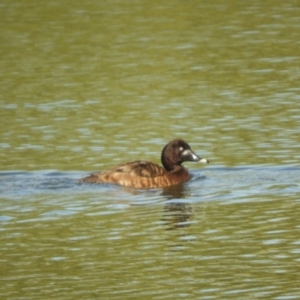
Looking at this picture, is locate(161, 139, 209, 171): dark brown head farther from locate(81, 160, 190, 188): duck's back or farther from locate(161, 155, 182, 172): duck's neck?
locate(81, 160, 190, 188): duck's back

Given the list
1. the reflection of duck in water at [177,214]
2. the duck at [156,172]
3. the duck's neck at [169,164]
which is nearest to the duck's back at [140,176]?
the duck at [156,172]

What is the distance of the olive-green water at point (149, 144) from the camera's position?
12.2m

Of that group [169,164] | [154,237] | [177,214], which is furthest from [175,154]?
[154,237]

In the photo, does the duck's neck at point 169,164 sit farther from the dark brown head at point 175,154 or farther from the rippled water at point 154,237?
the rippled water at point 154,237

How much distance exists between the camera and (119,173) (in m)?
17.5

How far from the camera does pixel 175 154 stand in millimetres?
18453

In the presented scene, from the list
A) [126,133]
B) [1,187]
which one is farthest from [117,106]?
[1,187]

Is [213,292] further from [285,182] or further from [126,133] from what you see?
[126,133]

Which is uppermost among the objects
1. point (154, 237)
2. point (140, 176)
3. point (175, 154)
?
point (175, 154)

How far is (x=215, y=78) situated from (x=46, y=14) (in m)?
8.93

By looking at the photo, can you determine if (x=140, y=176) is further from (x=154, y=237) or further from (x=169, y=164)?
(x=154, y=237)

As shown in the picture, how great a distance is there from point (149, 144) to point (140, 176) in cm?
239

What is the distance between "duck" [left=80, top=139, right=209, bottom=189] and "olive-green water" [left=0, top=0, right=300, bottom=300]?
0.72ft

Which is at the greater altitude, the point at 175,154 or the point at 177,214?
the point at 175,154
